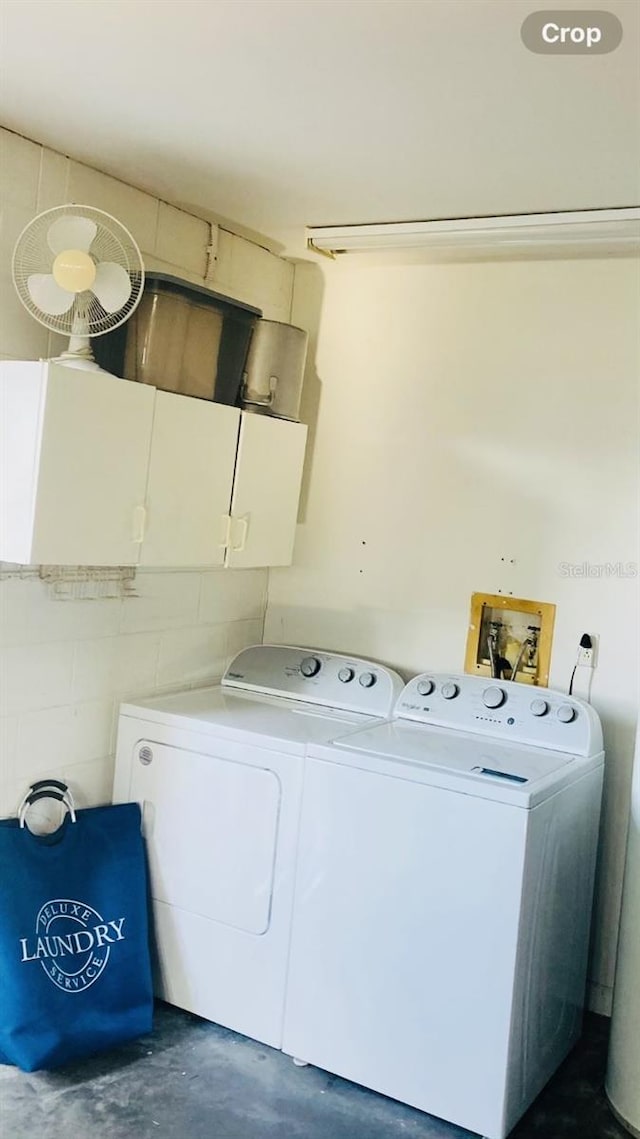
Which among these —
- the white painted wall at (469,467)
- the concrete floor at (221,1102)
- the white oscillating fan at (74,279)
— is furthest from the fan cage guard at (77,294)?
the concrete floor at (221,1102)

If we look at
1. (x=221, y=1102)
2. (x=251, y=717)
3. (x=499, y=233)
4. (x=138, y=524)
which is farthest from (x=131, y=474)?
(x=221, y=1102)

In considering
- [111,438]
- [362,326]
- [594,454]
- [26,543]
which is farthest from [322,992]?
[362,326]

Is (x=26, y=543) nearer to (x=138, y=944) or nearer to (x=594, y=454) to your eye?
(x=138, y=944)

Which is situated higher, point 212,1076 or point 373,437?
point 373,437

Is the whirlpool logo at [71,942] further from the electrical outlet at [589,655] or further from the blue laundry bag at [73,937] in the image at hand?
the electrical outlet at [589,655]

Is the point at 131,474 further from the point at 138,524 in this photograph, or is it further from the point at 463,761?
the point at 463,761

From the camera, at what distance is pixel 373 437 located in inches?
129

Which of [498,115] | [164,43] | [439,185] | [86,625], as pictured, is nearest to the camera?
[164,43]

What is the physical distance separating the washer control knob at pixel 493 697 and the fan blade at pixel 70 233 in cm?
167

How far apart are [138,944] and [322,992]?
56 centimetres

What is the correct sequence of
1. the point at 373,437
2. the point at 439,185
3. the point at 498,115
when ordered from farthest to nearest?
the point at 373,437 < the point at 439,185 < the point at 498,115

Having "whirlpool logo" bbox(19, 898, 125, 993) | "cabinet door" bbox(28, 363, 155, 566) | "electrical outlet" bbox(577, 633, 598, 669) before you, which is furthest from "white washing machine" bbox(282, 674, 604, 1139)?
"cabinet door" bbox(28, 363, 155, 566)

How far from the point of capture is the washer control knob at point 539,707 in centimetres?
274

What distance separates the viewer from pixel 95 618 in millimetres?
2768
